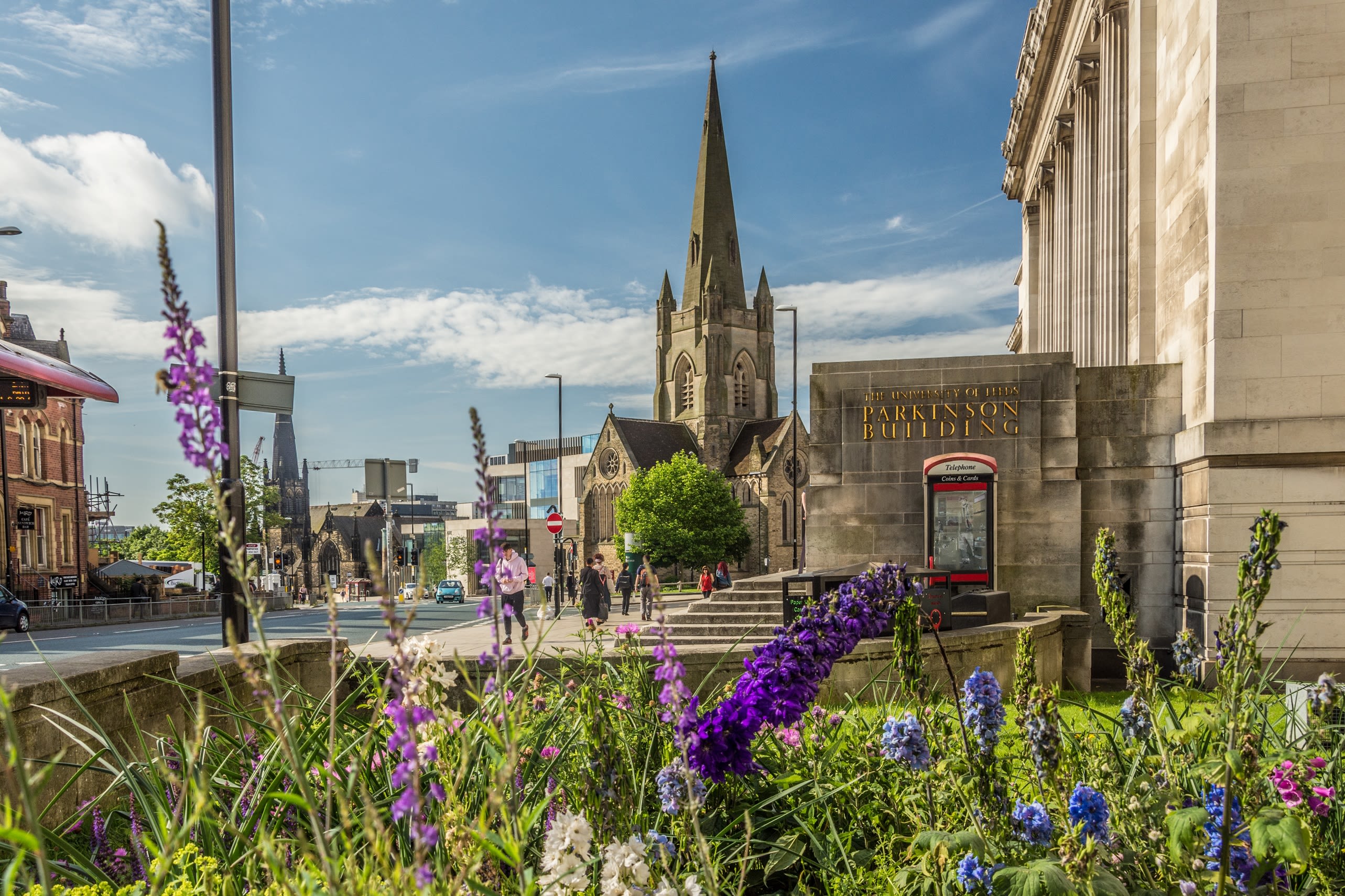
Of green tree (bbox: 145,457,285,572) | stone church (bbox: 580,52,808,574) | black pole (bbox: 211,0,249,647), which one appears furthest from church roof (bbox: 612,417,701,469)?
black pole (bbox: 211,0,249,647)

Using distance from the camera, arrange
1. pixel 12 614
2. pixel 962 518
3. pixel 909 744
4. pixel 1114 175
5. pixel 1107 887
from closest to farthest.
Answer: pixel 1107 887 < pixel 909 744 < pixel 962 518 < pixel 1114 175 < pixel 12 614

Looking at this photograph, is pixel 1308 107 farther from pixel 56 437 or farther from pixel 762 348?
pixel 762 348

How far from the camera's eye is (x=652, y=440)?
90.6 m

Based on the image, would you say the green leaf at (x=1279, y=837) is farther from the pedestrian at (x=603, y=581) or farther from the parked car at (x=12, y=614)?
the parked car at (x=12, y=614)

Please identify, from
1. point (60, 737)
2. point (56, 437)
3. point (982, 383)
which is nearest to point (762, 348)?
point (56, 437)

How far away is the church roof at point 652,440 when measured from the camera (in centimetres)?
8862

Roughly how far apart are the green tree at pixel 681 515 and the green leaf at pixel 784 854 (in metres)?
68.1

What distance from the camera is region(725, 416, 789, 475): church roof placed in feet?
285

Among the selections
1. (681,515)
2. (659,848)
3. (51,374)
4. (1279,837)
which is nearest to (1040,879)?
(1279,837)

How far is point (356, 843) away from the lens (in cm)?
281

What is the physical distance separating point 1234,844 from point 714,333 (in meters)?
88.4

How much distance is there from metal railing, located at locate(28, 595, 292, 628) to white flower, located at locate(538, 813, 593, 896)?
107ft

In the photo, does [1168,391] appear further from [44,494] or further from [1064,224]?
[44,494]

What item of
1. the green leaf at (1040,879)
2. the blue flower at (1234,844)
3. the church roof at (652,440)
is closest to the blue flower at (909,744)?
the green leaf at (1040,879)
